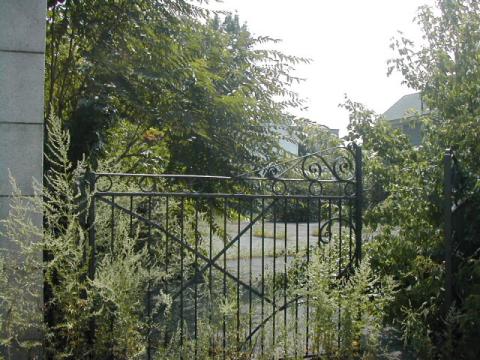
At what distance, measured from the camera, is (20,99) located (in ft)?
11.0

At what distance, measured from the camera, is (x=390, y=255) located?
483cm

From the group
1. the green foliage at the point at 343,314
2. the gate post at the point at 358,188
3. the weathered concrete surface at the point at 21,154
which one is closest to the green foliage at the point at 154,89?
the weathered concrete surface at the point at 21,154

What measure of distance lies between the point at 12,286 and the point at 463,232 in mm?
3273

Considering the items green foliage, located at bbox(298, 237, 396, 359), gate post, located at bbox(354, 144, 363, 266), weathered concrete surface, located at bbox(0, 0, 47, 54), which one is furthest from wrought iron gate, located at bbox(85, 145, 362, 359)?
weathered concrete surface, located at bbox(0, 0, 47, 54)

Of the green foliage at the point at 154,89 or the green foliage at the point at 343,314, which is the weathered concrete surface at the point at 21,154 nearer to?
the green foliage at the point at 154,89

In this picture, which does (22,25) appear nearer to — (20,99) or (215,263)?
(20,99)

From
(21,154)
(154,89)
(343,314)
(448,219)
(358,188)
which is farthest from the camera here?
(154,89)

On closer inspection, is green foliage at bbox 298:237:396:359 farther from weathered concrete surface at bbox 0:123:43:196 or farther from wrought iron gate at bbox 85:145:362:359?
weathered concrete surface at bbox 0:123:43:196

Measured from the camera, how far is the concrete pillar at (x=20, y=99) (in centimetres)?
333

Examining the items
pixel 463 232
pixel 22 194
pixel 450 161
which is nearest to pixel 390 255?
pixel 463 232

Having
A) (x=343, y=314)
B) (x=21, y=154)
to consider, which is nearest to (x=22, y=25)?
(x=21, y=154)

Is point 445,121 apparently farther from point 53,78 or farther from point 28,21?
point 53,78

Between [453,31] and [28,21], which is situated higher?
[453,31]

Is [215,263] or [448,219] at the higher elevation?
[448,219]
